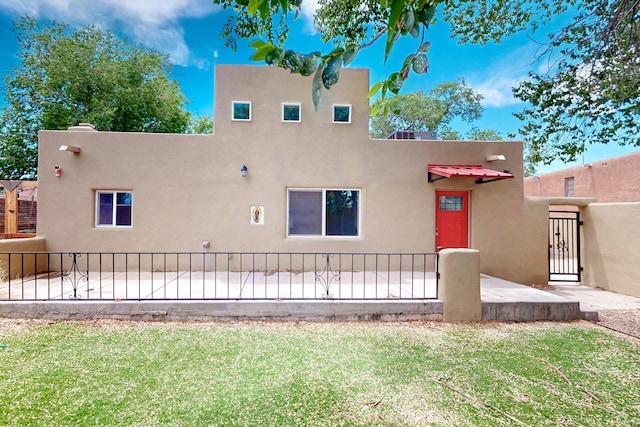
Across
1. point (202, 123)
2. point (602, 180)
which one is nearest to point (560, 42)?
point (602, 180)

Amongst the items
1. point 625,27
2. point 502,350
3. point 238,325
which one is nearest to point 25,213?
point 238,325

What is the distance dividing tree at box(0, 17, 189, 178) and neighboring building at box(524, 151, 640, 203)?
22987 millimetres

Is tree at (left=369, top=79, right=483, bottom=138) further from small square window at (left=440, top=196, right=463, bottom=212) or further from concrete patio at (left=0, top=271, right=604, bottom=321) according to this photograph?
concrete patio at (left=0, top=271, right=604, bottom=321)

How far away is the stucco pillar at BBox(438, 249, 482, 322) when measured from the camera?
17.0 feet

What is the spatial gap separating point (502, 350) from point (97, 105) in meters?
19.2

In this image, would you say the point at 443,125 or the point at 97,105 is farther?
the point at 443,125

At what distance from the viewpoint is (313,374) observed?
351 cm

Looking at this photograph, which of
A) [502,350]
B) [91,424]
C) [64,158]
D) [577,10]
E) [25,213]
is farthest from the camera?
[25,213]

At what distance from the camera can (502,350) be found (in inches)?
164

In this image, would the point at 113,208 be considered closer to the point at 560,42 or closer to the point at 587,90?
the point at 560,42

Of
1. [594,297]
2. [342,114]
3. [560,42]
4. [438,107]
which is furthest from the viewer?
[438,107]

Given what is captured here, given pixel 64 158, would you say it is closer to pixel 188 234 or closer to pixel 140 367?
pixel 188 234

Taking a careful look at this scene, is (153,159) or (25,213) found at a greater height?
(153,159)

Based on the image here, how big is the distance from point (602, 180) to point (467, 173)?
9.68 m
